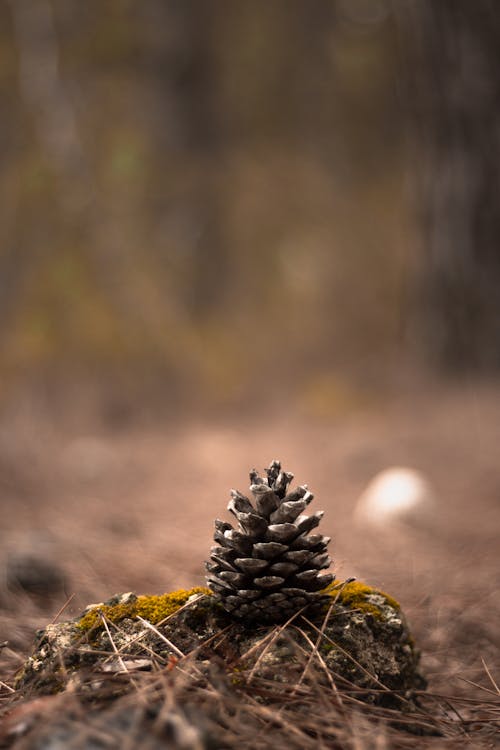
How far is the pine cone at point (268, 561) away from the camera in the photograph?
1.54 meters

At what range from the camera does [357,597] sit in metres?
1.71

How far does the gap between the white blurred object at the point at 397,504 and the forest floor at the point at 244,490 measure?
73 millimetres

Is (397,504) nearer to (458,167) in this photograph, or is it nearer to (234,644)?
(234,644)

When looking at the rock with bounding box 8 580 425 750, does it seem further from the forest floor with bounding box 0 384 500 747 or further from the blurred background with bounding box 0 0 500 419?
the blurred background with bounding box 0 0 500 419

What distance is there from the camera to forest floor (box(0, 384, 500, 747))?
2.30 metres

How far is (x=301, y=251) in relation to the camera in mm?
7688

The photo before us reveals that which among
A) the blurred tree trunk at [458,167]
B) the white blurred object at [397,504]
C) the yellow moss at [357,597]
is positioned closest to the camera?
the yellow moss at [357,597]

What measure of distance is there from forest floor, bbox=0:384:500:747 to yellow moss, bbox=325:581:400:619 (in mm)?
285

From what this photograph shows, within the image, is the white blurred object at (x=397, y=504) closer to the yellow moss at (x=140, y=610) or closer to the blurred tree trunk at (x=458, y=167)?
the yellow moss at (x=140, y=610)

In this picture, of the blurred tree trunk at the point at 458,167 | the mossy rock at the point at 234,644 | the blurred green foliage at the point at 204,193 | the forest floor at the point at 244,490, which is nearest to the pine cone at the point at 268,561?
the mossy rock at the point at 234,644

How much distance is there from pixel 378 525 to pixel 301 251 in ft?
15.8

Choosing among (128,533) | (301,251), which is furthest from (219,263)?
(128,533)

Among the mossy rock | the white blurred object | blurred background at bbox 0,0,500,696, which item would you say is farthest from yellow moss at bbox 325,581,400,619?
the white blurred object

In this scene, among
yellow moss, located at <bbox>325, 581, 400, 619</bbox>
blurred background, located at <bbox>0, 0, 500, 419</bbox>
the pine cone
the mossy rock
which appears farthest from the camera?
blurred background, located at <bbox>0, 0, 500, 419</bbox>
